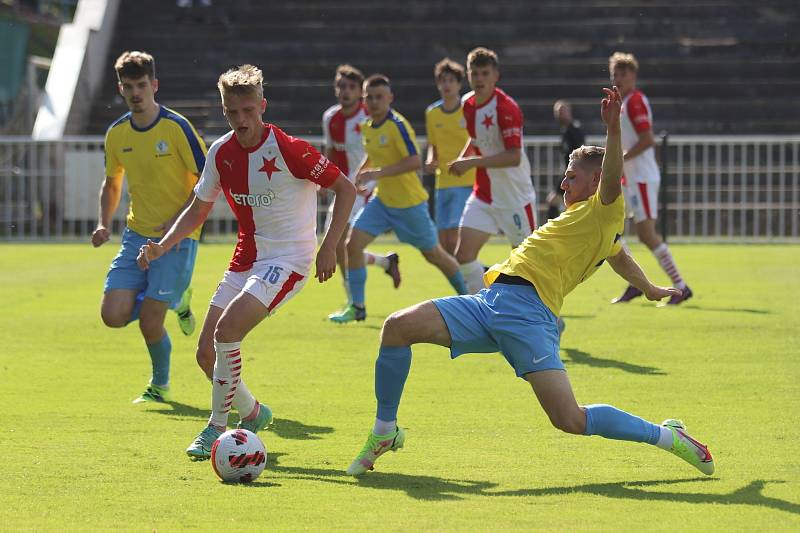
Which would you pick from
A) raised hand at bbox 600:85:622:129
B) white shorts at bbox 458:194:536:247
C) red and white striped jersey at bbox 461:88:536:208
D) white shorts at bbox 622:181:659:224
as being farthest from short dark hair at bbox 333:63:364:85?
raised hand at bbox 600:85:622:129

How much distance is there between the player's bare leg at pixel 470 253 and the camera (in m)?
12.1

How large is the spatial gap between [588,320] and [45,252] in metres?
11.1

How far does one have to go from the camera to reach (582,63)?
26.8 m

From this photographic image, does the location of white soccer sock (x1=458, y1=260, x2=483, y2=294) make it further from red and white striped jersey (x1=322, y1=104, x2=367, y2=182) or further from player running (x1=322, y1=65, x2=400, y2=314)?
red and white striped jersey (x1=322, y1=104, x2=367, y2=182)

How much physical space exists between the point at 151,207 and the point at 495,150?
366 centimetres

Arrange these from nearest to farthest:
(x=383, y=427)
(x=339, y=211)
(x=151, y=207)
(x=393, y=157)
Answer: (x=383, y=427) < (x=339, y=211) < (x=151, y=207) < (x=393, y=157)

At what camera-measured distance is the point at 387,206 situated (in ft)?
43.2

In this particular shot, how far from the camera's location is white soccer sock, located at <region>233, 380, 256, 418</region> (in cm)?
769

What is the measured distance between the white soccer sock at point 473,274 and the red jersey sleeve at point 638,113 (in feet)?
10.2

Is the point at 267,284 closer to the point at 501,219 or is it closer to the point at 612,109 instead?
the point at 612,109

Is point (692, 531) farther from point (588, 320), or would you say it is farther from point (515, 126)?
point (588, 320)

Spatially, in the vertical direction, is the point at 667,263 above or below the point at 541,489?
above

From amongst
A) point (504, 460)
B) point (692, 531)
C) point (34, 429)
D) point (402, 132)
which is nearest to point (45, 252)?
point (402, 132)

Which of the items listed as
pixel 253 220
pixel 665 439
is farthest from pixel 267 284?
pixel 665 439
